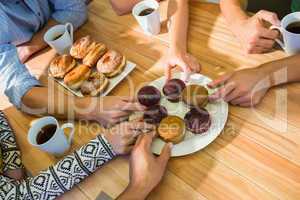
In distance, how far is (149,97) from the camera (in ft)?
2.83

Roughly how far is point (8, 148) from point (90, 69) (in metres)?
0.33

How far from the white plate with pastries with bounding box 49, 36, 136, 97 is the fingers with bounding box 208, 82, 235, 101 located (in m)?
0.29

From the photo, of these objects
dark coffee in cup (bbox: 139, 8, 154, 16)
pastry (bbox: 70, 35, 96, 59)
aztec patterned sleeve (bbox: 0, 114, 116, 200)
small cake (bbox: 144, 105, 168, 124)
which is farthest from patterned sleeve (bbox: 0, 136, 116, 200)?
dark coffee in cup (bbox: 139, 8, 154, 16)

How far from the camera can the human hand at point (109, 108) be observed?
0.89 m

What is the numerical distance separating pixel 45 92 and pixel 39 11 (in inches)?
14.7

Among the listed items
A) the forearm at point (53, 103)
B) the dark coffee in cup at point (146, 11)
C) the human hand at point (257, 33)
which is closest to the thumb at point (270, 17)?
the human hand at point (257, 33)

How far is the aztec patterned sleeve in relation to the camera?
78 cm

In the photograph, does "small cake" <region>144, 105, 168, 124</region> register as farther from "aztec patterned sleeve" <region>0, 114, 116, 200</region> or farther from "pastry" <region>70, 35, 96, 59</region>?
"pastry" <region>70, 35, 96, 59</region>

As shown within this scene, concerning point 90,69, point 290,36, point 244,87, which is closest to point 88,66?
point 90,69

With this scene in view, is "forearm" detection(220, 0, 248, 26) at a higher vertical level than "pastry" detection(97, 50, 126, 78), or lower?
higher

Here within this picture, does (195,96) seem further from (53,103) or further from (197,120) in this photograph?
(53,103)

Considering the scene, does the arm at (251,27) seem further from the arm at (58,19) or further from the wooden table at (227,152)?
the arm at (58,19)

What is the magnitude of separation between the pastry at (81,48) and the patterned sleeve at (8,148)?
296mm

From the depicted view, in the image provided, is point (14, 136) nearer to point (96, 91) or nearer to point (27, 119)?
point (27, 119)
